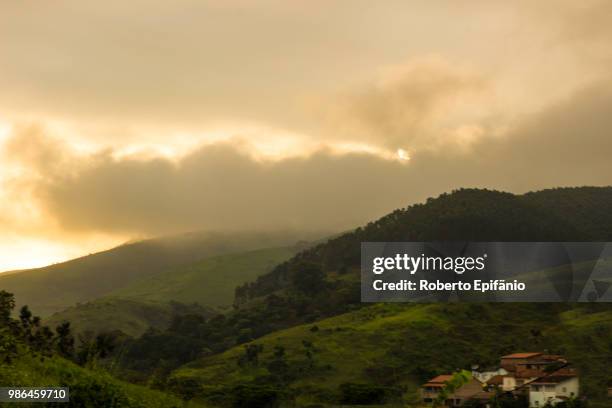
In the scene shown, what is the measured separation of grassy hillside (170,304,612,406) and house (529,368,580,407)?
548cm

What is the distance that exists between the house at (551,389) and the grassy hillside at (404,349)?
5.48 meters

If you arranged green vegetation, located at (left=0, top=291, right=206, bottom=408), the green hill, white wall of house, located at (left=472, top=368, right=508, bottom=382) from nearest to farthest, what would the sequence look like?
the green hill
green vegetation, located at (left=0, top=291, right=206, bottom=408)
white wall of house, located at (left=472, top=368, right=508, bottom=382)

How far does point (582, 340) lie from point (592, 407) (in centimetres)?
4766

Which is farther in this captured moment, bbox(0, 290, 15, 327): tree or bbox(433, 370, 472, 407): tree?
bbox(0, 290, 15, 327): tree

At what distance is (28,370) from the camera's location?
54.9 feet

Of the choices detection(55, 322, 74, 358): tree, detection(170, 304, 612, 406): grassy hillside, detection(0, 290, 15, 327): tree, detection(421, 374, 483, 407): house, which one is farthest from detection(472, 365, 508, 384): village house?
detection(0, 290, 15, 327): tree

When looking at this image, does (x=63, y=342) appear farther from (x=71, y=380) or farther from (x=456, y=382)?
(x=456, y=382)

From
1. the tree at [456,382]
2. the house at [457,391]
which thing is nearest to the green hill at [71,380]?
the tree at [456,382]

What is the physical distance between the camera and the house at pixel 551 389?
351ft

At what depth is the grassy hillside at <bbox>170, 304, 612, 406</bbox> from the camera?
134375 millimetres

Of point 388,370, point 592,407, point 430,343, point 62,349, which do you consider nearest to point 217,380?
point 388,370

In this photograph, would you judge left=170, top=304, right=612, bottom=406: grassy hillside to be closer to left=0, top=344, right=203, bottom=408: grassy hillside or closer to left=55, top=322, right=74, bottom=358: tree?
left=55, top=322, right=74, bottom=358: tree

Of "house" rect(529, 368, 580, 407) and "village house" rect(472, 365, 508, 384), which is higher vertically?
"village house" rect(472, 365, 508, 384)

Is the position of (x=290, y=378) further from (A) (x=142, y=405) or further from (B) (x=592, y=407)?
(A) (x=142, y=405)
